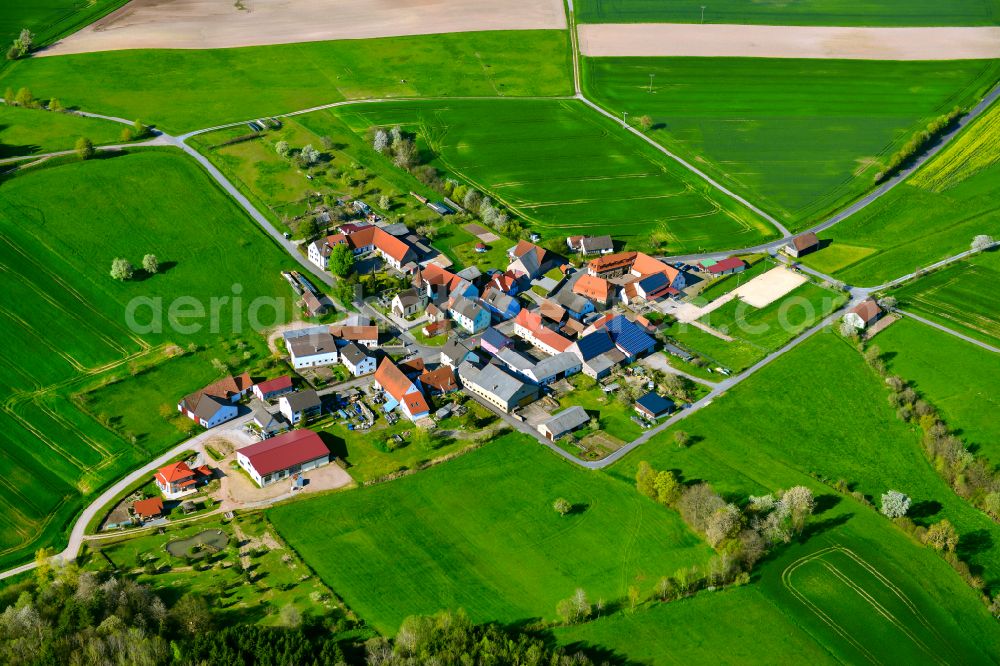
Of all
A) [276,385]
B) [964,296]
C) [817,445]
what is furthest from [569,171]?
[817,445]

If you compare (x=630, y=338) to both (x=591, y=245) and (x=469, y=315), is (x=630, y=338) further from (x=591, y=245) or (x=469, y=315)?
(x=591, y=245)

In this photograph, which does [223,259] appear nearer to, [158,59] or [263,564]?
[263,564]

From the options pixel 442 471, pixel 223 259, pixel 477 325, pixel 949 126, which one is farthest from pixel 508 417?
pixel 949 126

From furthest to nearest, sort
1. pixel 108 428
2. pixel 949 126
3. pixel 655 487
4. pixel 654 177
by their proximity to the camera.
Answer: pixel 949 126
pixel 654 177
pixel 108 428
pixel 655 487

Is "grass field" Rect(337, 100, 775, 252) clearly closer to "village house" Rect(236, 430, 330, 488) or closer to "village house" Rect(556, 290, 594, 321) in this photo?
"village house" Rect(556, 290, 594, 321)

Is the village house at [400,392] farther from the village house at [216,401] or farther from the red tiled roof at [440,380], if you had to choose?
the village house at [216,401]

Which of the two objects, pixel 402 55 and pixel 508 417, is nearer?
pixel 508 417
